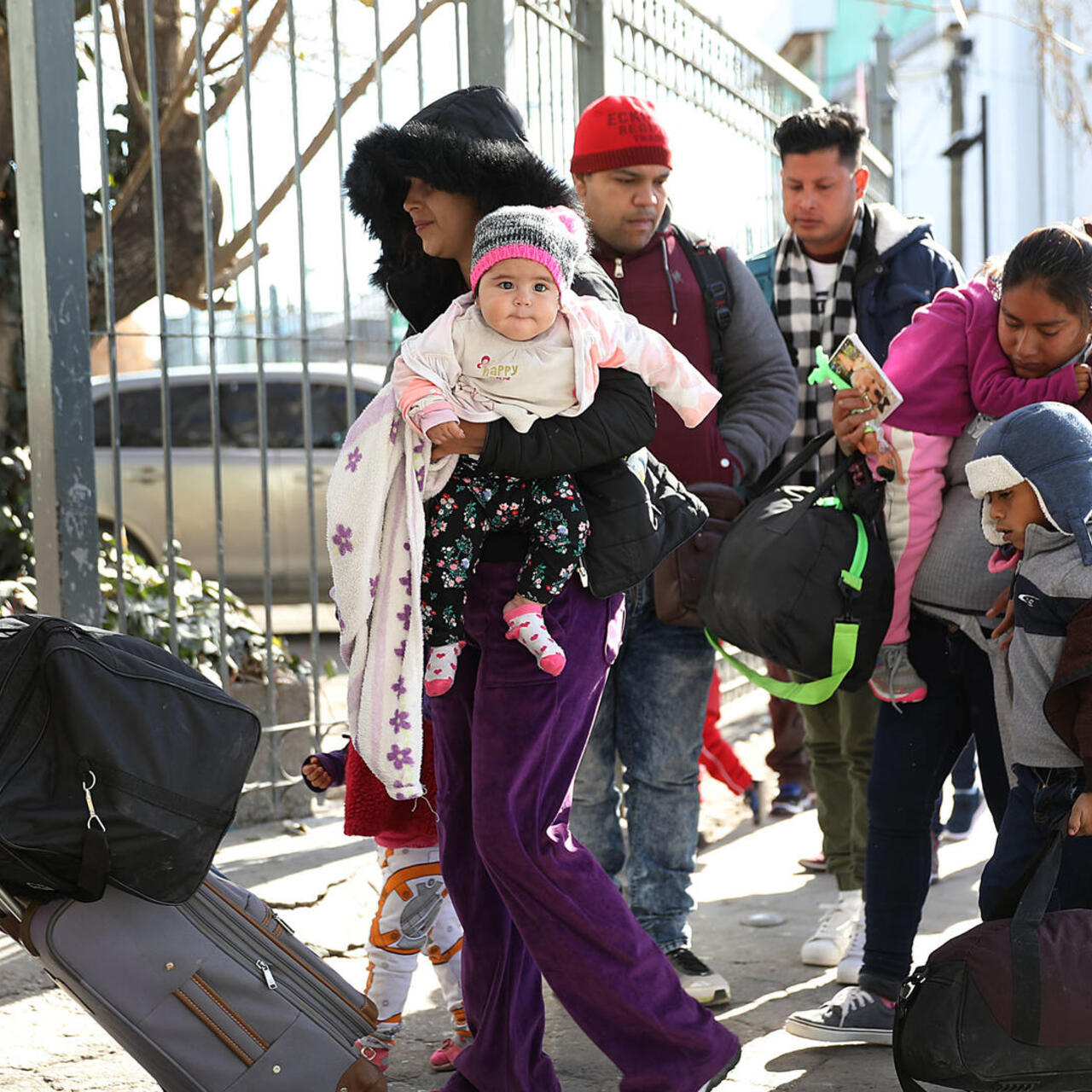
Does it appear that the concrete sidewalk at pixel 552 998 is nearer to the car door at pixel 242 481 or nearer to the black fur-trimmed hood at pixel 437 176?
the black fur-trimmed hood at pixel 437 176

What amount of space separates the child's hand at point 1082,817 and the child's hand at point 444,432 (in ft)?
4.07

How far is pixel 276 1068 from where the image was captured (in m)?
2.49

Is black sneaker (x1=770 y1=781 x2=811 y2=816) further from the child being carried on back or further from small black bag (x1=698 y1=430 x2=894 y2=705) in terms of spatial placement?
the child being carried on back

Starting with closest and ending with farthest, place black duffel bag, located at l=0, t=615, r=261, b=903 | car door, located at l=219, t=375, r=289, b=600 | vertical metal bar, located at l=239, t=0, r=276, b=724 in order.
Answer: black duffel bag, located at l=0, t=615, r=261, b=903 → vertical metal bar, located at l=239, t=0, r=276, b=724 → car door, located at l=219, t=375, r=289, b=600

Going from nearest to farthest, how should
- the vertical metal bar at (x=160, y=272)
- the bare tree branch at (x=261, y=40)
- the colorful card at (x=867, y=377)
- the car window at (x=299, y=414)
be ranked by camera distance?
1. the colorful card at (x=867, y=377)
2. the vertical metal bar at (x=160, y=272)
3. the bare tree branch at (x=261, y=40)
4. the car window at (x=299, y=414)

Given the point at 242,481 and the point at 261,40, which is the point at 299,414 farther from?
the point at 261,40

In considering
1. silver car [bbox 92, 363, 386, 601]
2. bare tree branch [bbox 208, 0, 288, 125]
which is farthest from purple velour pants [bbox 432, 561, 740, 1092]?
silver car [bbox 92, 363, 386, 601]

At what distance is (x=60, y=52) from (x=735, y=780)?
9.00 feet

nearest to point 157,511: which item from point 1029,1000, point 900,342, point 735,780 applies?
point 735,780

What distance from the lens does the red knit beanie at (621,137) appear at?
3.50 metres

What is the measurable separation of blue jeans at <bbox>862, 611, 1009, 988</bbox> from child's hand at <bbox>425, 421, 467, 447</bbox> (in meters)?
1.17

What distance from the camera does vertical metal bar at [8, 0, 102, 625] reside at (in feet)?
12.0

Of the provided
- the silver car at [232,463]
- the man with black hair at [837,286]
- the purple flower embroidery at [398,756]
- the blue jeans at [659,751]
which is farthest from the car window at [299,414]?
the purple flower embroidery at [398,756]

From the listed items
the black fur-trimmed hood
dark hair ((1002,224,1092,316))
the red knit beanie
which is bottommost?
dark hair ((1002,224,1092,316))
